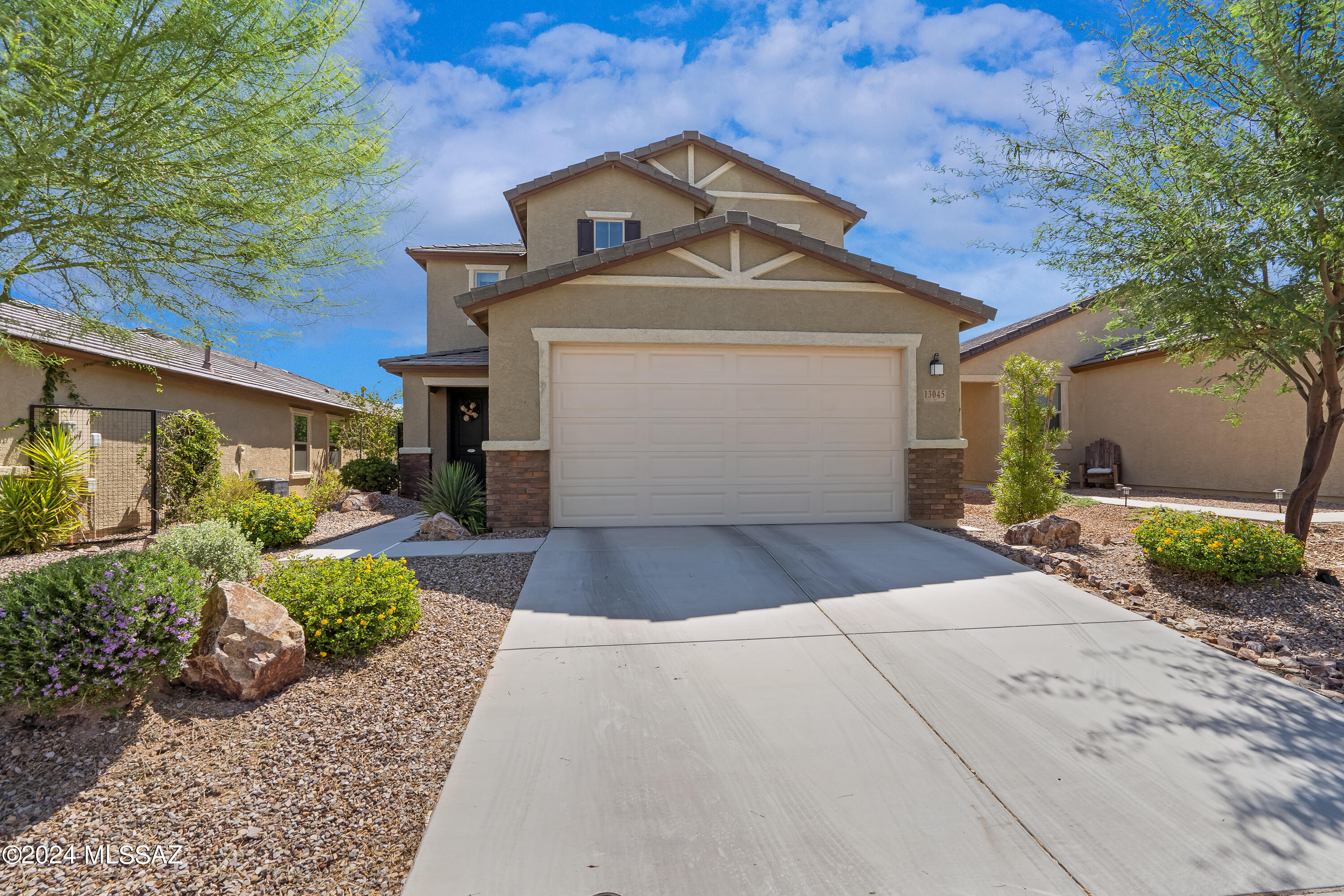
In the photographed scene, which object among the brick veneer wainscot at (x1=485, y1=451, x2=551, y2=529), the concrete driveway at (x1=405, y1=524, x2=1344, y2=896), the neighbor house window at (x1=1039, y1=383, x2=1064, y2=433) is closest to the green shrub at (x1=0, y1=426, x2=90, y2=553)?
the brick veneer wainscot at (x1=485, y1=451, x2=551, y2=529)

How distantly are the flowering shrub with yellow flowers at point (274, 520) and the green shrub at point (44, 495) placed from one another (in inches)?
84.4

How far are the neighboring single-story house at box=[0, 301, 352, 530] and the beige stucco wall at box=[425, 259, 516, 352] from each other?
13.0 ft

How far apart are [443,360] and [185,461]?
4.82 metres

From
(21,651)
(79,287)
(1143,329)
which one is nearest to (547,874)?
(21,651)

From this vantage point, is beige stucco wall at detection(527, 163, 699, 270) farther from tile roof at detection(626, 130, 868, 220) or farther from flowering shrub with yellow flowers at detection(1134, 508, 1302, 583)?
flowering shrub with yellow flowers at detection(1134, 508, 1302, 583)

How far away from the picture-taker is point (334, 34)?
429cm

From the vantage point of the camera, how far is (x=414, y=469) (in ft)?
45.5

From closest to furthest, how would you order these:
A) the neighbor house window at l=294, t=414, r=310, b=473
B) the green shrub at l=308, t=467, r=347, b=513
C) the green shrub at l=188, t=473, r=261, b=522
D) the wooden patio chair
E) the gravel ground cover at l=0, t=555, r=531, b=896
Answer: the gravel ground cover at l=0, t=555, r=531, b=896 → the green shrub at l=188, t=473, r=261, b=522 → the green shrub at l=308, t=467, r=347, b=513 → the wooden patio chair → the neighbor house window at l=294, t=414, r=310, b=473

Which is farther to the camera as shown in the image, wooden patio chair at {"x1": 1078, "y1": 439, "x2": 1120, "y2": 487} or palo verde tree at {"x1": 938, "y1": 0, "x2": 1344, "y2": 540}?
wooden patio chair at {"x1": 1078, "y1": 439, "x2": 1120, "y2": 487}

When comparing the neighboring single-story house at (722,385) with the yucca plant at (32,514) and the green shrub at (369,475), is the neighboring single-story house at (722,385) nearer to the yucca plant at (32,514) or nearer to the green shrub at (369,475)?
the yucca plant at (32,514)

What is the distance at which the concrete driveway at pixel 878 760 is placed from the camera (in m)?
2.34

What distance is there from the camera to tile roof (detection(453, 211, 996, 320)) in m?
8.04

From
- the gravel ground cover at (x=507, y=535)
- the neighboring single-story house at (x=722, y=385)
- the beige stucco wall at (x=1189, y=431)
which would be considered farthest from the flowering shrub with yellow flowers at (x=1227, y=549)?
the beige stucco wall at (x=1189, y=431)

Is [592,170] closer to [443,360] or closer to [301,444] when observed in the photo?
[443,360]
